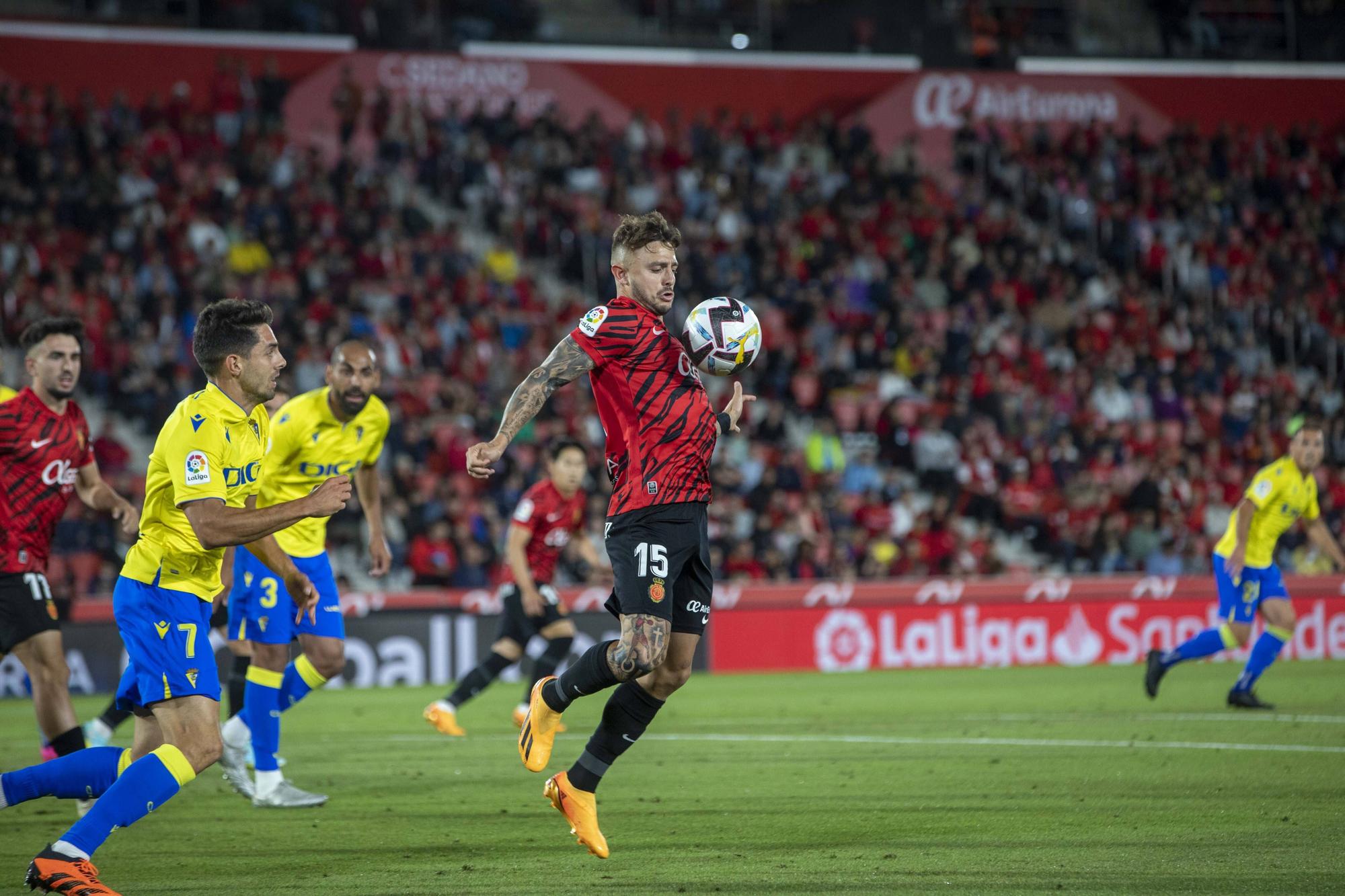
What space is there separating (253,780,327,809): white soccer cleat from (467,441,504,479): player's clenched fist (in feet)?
10.1

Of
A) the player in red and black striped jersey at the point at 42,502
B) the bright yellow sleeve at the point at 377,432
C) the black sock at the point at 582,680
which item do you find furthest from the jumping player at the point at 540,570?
the black sock at the point at 582,680

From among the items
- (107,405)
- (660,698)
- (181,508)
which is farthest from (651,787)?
(107,405)

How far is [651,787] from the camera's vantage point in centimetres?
897

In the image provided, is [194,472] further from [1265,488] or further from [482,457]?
[1265,488]

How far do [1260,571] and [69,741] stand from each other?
9872 millimetres

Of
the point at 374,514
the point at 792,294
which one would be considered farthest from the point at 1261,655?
the point at 792,294

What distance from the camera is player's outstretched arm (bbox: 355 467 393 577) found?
381 inches

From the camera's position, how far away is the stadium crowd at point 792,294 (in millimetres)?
20953

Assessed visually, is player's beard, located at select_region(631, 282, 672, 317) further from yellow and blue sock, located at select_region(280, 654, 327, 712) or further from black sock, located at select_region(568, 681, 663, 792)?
yellow and blue sock, located at select_region(280, 654, 327, 712)

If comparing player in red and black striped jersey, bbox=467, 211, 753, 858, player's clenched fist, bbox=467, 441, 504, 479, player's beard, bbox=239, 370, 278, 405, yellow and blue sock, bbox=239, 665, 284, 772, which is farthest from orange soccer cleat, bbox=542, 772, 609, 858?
yellow and blue sock, bbox=239, 665, 284, 772

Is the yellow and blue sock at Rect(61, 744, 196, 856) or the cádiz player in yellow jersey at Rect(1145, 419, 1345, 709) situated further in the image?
the cádiz player in yellow jersey at Rect(1145, 419, 1345, 709)

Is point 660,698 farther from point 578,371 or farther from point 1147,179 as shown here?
point 1147,179

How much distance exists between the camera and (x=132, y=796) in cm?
571

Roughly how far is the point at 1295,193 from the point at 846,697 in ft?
68.7
